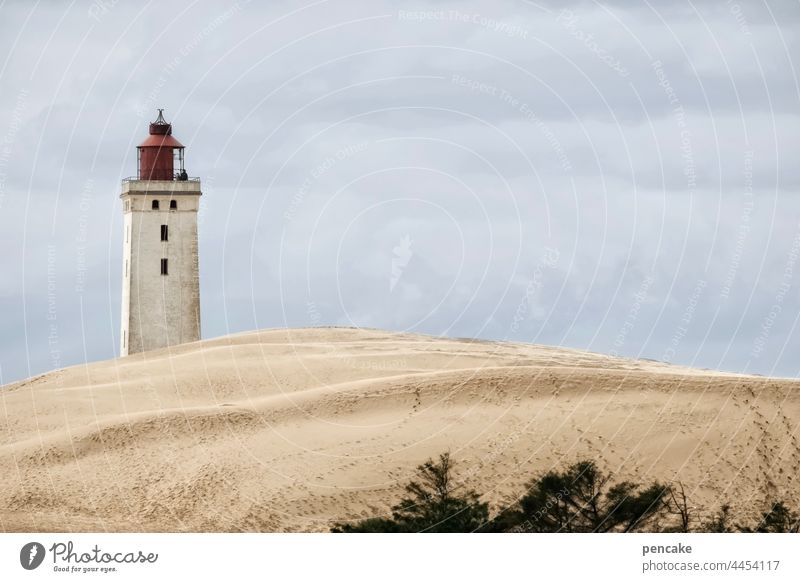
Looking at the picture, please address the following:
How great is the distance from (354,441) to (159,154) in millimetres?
32600

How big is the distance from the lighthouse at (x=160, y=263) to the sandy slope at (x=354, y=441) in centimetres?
1553

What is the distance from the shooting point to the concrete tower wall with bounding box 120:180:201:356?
297ft

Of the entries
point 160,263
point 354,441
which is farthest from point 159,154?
point 354,441

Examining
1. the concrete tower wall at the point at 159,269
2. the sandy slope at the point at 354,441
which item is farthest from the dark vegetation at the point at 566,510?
the concrete tower wall at the point at 159,269

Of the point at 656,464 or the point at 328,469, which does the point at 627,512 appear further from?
the point at 328,469

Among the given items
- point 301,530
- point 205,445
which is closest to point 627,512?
point 301,530

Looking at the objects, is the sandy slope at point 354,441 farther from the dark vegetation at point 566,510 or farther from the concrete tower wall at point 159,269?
the concrete tower wall at point 159,269

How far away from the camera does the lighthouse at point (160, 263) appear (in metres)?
90.4

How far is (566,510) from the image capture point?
184 feet

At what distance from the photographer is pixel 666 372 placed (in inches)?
2894

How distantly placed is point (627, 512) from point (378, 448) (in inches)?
388

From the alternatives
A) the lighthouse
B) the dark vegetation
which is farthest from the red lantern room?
the dark vegetation

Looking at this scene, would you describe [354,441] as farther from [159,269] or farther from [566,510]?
[159,269]

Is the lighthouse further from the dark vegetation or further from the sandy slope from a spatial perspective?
the dark vegetation
